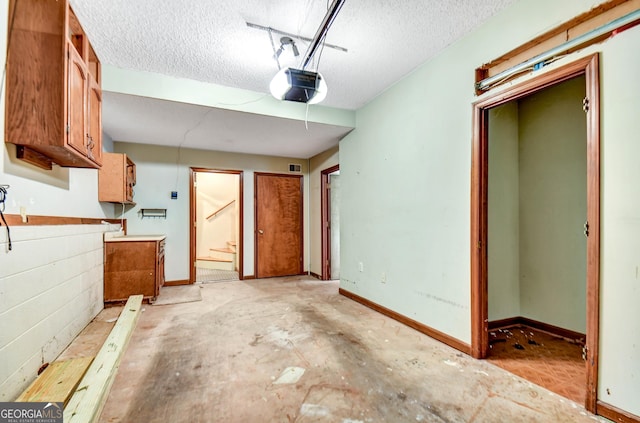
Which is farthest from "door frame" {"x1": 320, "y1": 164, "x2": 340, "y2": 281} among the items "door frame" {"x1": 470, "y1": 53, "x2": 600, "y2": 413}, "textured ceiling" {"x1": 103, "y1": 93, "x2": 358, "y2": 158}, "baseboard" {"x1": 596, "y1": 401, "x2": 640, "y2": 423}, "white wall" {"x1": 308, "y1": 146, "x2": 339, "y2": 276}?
"baseboard" {"x1": 596, "y1": 401, "x2": 640, "y2": 423}

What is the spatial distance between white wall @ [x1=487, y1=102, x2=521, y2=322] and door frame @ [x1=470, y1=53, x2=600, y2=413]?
0.76 m

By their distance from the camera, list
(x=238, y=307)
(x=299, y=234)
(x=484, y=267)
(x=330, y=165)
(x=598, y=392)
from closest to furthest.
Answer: (x=598, y=392) → (x=484, y=267) → (x=238, y=307) → (x=330, y=165) → (x=299, y=234)

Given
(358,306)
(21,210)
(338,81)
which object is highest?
(338,81)

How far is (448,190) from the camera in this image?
252 centimetres

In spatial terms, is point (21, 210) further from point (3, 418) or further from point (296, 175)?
point (296, 175)

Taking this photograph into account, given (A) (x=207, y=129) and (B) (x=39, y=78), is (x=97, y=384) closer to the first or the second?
(B) (x=39, y=78)

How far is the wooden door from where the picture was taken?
5.45 metres

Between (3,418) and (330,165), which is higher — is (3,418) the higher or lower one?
the lower one

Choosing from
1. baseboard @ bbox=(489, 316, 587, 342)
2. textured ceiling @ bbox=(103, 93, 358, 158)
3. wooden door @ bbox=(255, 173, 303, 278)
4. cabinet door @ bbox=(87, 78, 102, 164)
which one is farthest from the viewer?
wooden door @ bbox=(255, 173, 303, 278)

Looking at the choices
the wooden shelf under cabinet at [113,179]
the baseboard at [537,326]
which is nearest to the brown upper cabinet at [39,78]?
the wooden shelf under cabinet at [113,179]

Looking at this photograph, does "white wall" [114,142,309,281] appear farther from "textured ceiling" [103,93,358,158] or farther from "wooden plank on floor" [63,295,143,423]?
"wooden plank on floor" [63,295,143,423]

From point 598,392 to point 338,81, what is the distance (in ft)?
10.4

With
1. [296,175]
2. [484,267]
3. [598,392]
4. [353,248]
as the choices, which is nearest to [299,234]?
[296,175]

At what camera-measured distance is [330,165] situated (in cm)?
501
